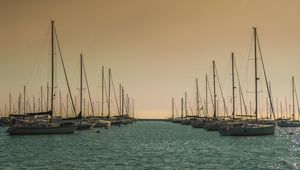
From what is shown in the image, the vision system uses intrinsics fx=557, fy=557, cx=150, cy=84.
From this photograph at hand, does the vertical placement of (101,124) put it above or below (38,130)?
above

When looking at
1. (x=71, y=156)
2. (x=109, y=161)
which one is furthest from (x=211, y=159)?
(x=71, y=156)

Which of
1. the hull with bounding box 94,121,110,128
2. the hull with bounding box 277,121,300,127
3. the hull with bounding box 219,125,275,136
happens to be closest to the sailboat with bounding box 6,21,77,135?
the hull with bounding box 219,125,275,136

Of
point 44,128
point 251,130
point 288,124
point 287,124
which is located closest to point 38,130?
point 44,128

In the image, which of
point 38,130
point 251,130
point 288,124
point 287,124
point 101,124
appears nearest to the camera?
point 251,130

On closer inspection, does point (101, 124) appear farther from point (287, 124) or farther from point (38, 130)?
point (287, 124)

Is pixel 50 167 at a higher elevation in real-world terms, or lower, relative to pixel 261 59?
lower

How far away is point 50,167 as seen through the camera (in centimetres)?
4425

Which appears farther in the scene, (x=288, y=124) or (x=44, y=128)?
(x=288, y=124)

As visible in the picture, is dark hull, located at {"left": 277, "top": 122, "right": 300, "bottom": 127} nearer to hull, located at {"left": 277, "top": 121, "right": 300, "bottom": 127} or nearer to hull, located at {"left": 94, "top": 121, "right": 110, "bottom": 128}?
hull, located at {"left": 277, "top": 121, "right": 300, "bottom": 127}

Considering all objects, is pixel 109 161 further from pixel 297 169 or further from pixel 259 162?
pixel 297 169

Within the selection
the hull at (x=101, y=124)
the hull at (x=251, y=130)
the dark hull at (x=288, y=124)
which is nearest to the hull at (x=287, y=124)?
the dark hull at (x=288, y=124)

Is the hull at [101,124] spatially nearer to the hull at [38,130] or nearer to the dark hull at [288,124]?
the hull at [38,130]

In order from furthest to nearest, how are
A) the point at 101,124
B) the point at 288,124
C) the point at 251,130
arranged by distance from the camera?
the point at 288,124 → the point at 101,124 → the point at 251,130

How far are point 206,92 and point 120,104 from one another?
1655 inches
